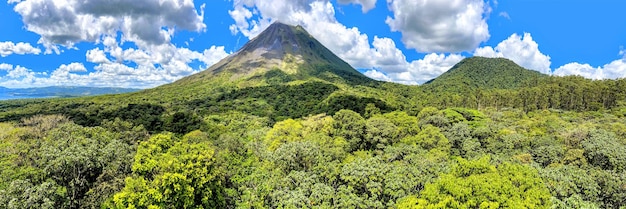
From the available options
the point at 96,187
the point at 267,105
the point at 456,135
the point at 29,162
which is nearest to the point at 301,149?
the point at 96,187

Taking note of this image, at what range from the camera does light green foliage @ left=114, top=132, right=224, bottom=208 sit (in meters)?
31.4

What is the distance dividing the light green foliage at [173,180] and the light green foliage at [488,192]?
67.9ft

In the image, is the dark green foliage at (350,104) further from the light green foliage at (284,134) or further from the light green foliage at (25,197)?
the light green foliage at (25,197)

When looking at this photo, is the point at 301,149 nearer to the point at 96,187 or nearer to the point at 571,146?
the point at 96,187

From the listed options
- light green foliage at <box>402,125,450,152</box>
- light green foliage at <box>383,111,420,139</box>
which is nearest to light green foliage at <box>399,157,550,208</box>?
light green foliage at <box>402,125,450,152</box>

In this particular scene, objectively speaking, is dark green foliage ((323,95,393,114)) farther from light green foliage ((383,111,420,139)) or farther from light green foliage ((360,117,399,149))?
light green foliage ((360,117,399,149))

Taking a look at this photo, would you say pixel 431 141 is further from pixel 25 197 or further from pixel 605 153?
pixel 25 197

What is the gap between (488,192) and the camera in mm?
26109

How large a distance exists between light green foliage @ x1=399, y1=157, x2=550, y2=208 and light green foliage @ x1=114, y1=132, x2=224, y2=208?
20689 millimetres

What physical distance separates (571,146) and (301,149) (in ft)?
142

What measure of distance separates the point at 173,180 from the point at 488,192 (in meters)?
28.2

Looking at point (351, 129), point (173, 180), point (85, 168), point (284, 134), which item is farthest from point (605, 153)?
point (85, 168)

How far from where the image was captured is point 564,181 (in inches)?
1249

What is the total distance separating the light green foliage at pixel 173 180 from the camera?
31375 mm
